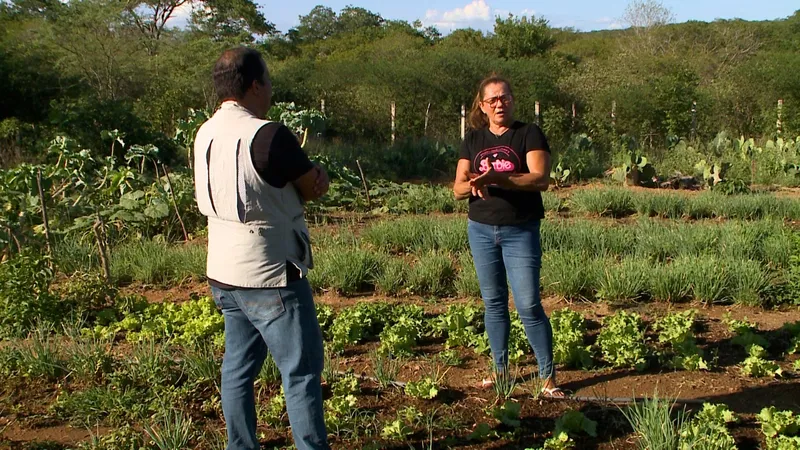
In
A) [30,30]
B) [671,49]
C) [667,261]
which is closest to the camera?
[667,261]

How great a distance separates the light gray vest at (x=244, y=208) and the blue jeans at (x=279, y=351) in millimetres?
80

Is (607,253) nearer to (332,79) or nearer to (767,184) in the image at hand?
(767,184)

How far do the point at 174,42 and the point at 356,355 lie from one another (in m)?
26.8

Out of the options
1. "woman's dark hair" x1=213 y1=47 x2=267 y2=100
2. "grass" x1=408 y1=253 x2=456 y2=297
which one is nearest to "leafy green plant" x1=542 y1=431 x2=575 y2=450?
"woman's dark hair" x1=213 y1=47 x2=267 y2=100

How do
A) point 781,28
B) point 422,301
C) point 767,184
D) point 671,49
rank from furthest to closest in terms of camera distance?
point 781,28
point 671,49
point 767,184
point 422,301

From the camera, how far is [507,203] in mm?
3641

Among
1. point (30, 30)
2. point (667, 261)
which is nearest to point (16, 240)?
point (667, 261)

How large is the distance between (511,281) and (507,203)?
0.39 m

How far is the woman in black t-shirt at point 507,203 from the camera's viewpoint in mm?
3605

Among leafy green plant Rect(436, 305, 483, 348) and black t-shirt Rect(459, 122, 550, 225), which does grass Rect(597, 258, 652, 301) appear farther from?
black t-shirt Rect(459, 122, 550, 225)

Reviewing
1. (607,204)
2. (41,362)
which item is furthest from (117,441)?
(607,204)

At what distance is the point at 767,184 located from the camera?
12.2 metres

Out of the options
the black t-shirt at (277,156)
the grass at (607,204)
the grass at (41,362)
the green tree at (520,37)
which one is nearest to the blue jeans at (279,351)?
the black t-shirt at (277,156)

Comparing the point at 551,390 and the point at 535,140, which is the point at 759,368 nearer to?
the point at 551,390
